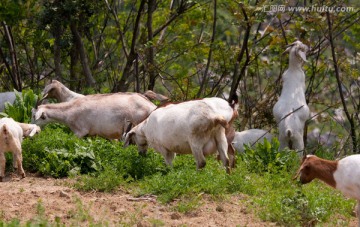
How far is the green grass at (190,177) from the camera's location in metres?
9.34

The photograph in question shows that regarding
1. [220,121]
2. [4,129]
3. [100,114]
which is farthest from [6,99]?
[220,121]

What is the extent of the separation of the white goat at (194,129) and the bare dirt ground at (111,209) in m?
1.17

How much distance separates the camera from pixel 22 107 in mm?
14305

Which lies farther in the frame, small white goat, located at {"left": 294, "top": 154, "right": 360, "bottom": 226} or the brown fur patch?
the brown fur patch

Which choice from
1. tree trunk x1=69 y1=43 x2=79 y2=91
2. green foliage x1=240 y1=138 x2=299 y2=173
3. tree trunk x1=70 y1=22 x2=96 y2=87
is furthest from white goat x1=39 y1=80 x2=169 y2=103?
green foliage x1=240 y1=138 x2=299 y2=173

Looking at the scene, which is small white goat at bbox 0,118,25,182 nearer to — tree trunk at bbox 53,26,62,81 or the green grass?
the green grass

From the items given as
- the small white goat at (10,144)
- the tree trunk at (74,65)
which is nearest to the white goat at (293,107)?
the small white goat at (10,144)

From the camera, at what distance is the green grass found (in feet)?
30.6

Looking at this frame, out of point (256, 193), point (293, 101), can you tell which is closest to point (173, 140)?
point (256, 193)

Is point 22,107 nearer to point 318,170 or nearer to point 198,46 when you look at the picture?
point 198,46

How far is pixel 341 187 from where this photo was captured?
366 inches

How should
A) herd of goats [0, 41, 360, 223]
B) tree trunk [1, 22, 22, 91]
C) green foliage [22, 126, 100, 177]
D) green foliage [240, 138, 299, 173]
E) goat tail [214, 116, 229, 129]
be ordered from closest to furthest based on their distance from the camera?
herd of goats [0, 41, 360, 223] < goat tail [214, 116, 229, 129] < green foliage [22, 126, 100, 177] < green foliage [240, 138, 299, 173] < tree trunk [1, 22, 22, 91]

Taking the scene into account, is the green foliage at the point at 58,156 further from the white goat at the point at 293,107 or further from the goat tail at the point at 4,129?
the white goat at the point at 293,107

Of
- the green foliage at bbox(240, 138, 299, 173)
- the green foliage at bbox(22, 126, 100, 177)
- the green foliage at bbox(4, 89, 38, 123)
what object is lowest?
the green foliage at bbox(240, 138, 299, 173)
